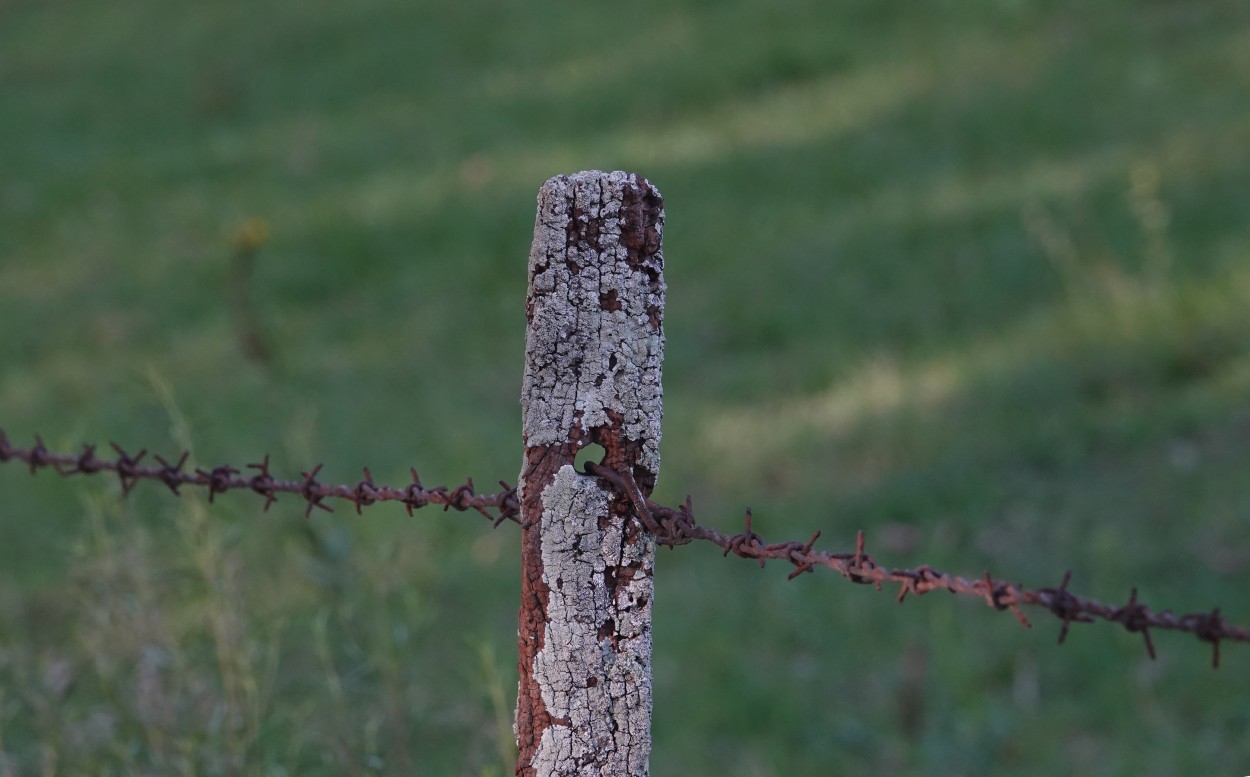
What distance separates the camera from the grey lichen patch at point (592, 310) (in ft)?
5.72

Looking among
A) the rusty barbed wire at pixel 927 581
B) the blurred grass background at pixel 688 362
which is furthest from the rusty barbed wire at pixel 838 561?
the blurred grass background at pixel 688 362

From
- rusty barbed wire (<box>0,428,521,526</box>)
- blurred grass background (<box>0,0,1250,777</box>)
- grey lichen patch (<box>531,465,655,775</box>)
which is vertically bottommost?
grey lichen patch (<box>531,465,655,775</box>)

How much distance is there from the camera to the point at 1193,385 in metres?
5.93

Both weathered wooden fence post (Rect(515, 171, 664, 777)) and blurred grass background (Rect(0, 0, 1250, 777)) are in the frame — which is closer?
weathered wooden fence post (Rect(515, 171, 664, 777))

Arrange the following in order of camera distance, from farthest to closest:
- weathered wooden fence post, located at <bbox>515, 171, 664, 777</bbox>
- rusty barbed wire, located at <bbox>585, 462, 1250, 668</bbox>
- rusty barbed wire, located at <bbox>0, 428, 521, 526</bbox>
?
1. rusty barbed wire, located at <bbox>0, 428, 521, 526</bbox>
2. weathered wooden fence post, located at <bbox>515, 171, 664, 777</bbox>
3. rusty barbed wire, located at <bbox>585, 462, 1250, 668</bbox>

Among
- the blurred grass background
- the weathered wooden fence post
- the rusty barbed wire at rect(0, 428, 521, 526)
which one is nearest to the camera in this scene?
the weathered wooden fence post

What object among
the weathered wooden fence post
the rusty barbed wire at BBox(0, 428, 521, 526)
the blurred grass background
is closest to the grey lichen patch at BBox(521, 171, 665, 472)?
the weathered wooden fence post

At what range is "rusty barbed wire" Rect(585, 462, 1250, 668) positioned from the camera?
150cm

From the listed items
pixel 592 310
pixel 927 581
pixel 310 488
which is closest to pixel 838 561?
pixel 927 581

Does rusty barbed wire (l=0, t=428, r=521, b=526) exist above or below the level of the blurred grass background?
below

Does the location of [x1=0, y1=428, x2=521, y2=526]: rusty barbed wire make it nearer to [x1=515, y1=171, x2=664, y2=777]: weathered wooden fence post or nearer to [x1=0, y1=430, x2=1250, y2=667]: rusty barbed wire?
[x1=0, y1=430, x2=1250, y2=667]: rusty barbed wire

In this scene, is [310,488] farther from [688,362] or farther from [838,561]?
[688,362]

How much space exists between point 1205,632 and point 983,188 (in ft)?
23.9

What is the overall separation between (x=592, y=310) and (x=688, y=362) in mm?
5786
